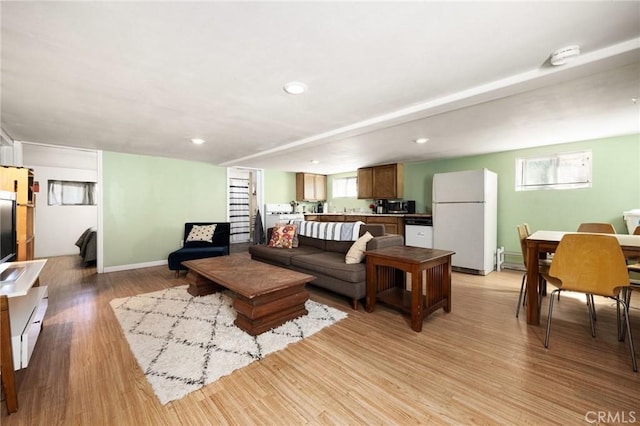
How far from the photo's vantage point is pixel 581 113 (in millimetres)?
2801

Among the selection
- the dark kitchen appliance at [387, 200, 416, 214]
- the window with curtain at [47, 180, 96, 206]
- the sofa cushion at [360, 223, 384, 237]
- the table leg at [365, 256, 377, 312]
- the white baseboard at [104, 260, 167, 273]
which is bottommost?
the white baseboard at [104, 260, 167, 273]

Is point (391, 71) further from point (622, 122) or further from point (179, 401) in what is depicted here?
point (622, 122)

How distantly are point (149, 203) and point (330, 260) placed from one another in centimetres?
A: 405

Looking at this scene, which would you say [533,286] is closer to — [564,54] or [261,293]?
[564,54]

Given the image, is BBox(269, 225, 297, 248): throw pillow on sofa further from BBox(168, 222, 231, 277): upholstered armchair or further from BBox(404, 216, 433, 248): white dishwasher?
BBox(404, 216, 433, 248): white dishwasher

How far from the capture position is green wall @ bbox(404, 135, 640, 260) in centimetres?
371

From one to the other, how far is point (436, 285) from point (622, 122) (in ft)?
9.98

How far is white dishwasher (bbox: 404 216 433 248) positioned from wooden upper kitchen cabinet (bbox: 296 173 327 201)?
120 inches

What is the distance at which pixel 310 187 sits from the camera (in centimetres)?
756

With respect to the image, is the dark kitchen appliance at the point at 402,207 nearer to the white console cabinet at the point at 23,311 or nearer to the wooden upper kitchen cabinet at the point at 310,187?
the wooden upper kitchen cabinet at the point at 310,187

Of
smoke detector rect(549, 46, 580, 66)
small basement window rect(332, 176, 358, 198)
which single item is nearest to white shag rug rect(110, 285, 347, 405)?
smoke detector rect(549, 46, 580, 66)

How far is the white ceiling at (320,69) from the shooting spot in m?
1.38

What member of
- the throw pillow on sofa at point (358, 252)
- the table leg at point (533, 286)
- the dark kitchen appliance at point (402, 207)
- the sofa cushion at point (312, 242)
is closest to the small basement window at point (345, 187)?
the dark kitchen appliance at point (402, 207)

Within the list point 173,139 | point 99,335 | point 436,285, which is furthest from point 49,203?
point 436,285
